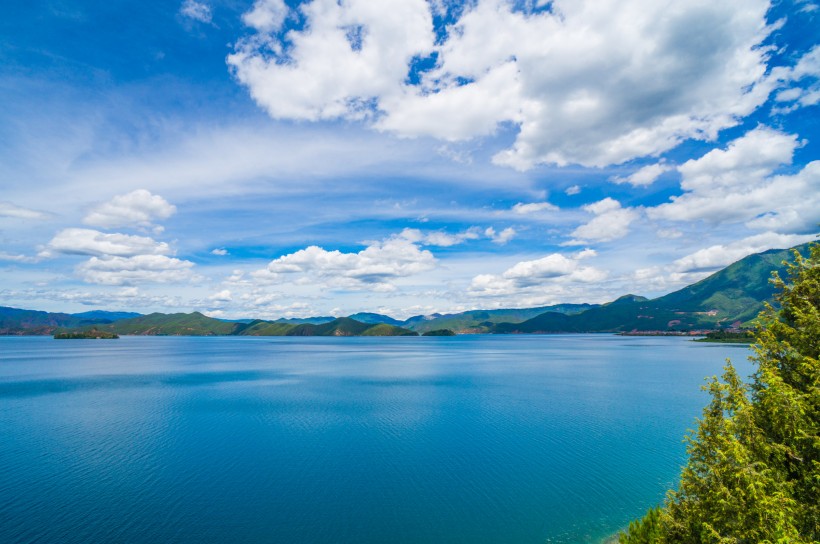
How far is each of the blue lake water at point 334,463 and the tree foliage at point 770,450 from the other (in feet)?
45.0

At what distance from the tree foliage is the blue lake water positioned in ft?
45.0

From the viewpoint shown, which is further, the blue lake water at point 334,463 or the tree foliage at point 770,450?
the blue lake water at point 334,463

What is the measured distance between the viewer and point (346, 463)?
1774 inches

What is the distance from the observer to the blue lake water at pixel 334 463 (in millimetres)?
31172

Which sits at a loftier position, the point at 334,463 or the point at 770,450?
the point at 770,450

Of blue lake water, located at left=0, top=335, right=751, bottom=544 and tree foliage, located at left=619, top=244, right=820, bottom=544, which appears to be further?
blue lake water, located at left=0, top=335, right=751, bottom=544

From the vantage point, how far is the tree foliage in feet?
54.7

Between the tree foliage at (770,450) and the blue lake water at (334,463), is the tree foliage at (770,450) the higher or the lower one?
the higher one

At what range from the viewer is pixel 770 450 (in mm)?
18250

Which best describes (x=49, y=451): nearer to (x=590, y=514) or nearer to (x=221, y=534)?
(x=221, y=534)

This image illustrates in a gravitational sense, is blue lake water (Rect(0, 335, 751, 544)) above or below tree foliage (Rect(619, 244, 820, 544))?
below

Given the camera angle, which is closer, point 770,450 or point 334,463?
point 770,450

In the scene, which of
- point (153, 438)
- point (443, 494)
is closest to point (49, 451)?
point (153, 438)

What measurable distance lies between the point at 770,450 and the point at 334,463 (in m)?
39.1
